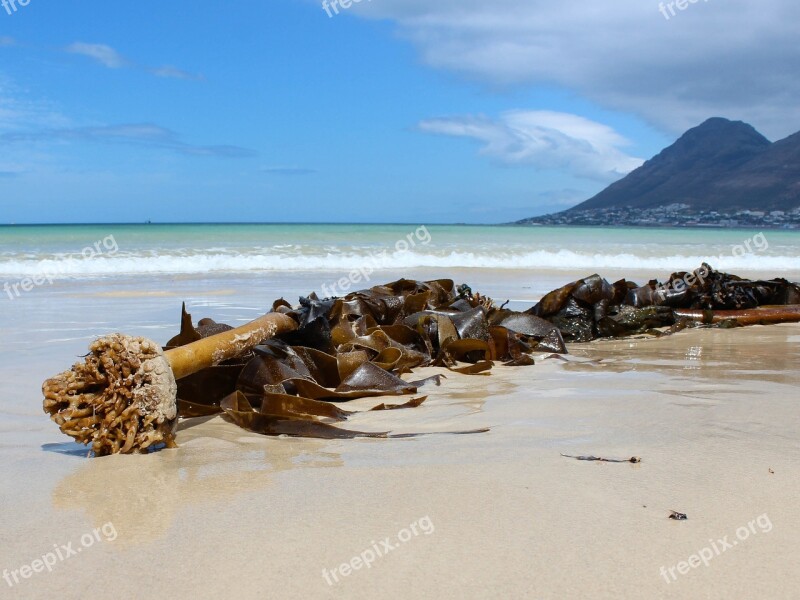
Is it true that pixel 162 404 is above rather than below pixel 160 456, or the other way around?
above

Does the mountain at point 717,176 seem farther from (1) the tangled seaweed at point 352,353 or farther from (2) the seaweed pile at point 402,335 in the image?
(1) the tangled seaweed at point 352,353

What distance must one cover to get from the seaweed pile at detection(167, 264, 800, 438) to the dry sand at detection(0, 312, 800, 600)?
0.20 meters

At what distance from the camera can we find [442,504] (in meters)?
1.66

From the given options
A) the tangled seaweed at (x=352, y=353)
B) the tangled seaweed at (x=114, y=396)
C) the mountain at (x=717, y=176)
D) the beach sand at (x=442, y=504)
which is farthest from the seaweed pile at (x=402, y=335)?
the mountain at (x=717, y=176)

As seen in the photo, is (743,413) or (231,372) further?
(231,372)

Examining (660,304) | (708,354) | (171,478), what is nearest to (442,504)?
(171,478)

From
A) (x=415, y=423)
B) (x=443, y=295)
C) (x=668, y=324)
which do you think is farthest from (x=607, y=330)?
(x=415, y=423)

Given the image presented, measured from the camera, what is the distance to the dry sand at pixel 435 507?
1305 mm

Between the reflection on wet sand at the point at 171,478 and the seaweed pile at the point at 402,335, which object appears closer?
the reflection on wet sand at the point at 171,478

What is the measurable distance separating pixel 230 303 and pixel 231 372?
4261 mm

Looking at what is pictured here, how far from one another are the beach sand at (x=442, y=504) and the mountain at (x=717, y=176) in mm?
47901

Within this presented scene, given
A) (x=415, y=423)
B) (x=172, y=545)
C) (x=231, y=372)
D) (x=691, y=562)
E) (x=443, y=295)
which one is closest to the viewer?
(x=691, y=562)

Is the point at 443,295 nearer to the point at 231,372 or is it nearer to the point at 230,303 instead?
the point at 231,372

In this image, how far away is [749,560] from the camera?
1359mm
